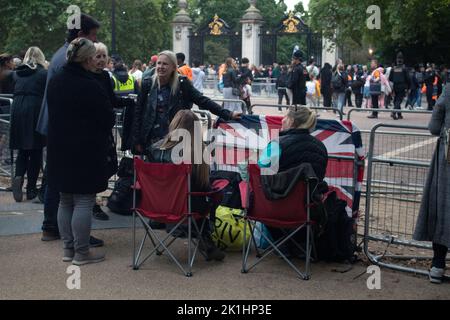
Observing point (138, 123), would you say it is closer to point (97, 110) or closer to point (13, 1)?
point (97, 110)

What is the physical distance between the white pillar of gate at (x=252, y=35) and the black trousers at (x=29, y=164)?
38.3 metres

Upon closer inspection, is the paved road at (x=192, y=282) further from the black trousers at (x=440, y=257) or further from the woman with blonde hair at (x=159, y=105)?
the woman with blonde hair at (x=159, y=105)

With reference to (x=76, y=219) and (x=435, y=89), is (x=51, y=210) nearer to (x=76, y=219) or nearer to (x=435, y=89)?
(x=76, y=219)

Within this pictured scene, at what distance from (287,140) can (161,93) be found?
1622mm

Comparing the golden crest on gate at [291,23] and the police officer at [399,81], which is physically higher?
the golden crest on gate at [291,23]

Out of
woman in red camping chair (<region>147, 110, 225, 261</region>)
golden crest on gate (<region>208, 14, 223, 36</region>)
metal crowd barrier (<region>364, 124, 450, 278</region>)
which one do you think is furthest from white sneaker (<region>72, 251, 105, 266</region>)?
golden crest on gate (<region>208, 14, 223, 36</region>)

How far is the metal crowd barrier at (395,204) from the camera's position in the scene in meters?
6.84

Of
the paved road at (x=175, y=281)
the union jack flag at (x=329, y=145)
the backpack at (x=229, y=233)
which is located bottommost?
the paved road at (x=175, y=281)

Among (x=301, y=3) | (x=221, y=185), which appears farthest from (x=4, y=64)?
(x=301, y=3)

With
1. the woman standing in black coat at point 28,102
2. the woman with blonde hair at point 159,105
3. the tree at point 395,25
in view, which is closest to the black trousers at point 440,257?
the woman with blonde hair at point 159,105

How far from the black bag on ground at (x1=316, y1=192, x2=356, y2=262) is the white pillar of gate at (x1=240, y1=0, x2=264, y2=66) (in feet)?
134

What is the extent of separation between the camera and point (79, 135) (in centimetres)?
620

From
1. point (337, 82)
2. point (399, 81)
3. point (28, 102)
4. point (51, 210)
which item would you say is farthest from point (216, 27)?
point (51, 210)

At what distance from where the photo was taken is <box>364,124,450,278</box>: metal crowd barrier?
6.84 metres
